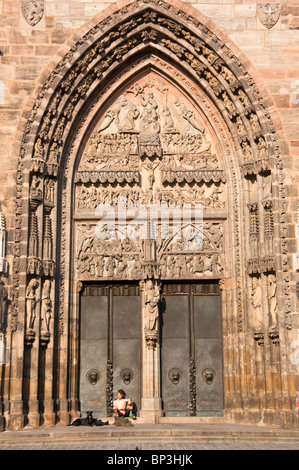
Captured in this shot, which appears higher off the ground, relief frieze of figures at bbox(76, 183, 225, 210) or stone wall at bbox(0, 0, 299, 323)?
stone wall at bbox(0, 0, 299, 323)

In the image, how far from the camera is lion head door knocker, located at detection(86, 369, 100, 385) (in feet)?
57.4

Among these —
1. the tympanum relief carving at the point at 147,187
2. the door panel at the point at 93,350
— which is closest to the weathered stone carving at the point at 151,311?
the tympanum relief carving at the point at 147,187

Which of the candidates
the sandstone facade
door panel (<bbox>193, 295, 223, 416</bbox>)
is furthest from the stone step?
door panel (<bbox>193, 295, 223, 416</bbox>)

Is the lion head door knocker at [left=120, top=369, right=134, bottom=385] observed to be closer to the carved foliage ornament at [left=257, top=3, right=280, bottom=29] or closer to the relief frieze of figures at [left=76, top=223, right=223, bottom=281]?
the relief frieze of figures at [left=76, top=223, right=223, bottom=281]

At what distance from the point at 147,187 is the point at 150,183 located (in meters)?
0.15

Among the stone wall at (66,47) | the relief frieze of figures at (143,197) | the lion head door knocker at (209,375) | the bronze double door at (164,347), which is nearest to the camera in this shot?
the stone wall at (66,47)

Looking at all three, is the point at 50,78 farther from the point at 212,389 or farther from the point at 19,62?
the point at 212,389

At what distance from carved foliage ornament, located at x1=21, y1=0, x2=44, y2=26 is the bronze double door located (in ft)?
21.5

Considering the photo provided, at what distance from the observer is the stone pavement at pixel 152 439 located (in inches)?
516

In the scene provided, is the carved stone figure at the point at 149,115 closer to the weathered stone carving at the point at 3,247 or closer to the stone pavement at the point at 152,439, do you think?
the weathered stone carving at the point at 3,247

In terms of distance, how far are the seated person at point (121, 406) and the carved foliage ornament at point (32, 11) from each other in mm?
9018

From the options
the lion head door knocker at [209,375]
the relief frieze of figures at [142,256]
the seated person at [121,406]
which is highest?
the relief frieze of figures at [142,256]

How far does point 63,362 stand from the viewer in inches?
671

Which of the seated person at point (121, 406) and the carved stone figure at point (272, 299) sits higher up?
the carved stone figure at point (272, 299)
